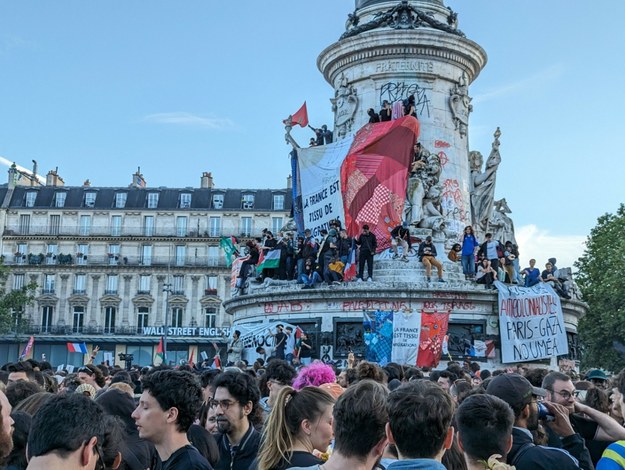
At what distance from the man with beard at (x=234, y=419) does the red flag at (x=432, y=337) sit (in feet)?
60.9

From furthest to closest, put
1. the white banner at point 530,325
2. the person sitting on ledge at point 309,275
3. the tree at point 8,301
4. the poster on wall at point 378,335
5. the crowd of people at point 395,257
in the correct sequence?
the tree at point 8,301 → the person sitting on ledge at point 309,275 → the crowd of people at point 395,257 → the white banner at point 530,325 → the poster on wall at point 378,335

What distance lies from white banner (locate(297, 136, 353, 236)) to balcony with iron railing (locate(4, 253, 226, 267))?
168ft

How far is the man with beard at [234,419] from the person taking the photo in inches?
299

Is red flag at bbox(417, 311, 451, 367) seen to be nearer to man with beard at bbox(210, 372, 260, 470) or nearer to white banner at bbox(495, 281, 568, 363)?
white banner at bbox(495, 281, 568, 363)

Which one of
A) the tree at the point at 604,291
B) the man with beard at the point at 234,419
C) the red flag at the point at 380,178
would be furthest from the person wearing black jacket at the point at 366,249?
the tree at the point at 604,291

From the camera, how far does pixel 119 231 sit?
8369 cm

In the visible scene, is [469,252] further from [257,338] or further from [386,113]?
[257,338]

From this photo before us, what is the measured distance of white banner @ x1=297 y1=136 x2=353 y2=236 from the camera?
98.4 ft

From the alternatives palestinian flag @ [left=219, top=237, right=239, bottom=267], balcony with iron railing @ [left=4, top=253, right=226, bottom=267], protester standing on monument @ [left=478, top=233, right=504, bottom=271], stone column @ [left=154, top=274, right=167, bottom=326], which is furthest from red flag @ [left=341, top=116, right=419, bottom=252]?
stone column @ [left=154, top=274, right=167, bottom=326]

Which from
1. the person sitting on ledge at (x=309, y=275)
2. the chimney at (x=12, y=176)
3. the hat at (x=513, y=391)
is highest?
the chimney at (x=12, y=176)

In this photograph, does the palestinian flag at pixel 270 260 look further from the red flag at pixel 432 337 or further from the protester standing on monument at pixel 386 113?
the protester standing on monument at pixel 386 113

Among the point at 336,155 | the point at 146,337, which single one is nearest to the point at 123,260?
the point at 146,337

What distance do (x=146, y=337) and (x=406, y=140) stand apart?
5478 centimetres

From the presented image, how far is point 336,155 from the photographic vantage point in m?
Answer: 30.5
